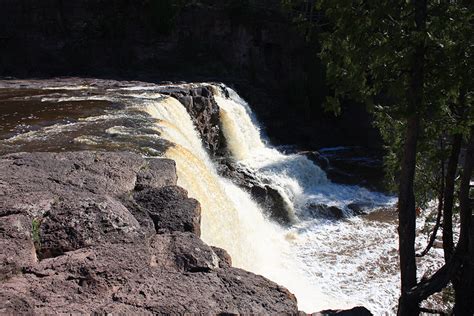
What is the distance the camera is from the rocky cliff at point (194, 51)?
67.6ft

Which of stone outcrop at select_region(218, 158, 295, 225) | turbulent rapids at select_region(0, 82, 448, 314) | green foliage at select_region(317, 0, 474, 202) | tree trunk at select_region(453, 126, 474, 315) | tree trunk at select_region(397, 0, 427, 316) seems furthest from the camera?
stone outcrop at select_region(218, 158, 295, 225)

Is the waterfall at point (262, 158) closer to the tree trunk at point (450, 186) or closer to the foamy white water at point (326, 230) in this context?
the foamy white water at point (326, 230)

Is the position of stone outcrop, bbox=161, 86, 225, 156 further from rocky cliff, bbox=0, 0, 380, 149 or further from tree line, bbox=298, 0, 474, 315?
tree line, bbox=298, 0, 474, 315

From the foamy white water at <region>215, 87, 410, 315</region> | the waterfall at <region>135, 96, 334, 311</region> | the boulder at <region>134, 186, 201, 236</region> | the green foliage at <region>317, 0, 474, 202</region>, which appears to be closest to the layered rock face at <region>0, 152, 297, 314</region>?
the boulder at <region>134, 186, 201, 236</region>

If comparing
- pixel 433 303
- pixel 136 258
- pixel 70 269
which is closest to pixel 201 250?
pixel 136 258

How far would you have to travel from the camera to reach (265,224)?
37.7 ft

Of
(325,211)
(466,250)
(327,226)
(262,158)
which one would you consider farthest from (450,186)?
(262,158)

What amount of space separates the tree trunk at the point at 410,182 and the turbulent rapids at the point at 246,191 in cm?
290

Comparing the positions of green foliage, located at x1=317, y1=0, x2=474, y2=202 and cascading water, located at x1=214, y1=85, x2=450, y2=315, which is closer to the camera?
green foliage, located at x1=317, y1=0, x2=474, y2=202

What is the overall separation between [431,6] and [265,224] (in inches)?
293

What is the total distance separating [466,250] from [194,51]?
1924 cm

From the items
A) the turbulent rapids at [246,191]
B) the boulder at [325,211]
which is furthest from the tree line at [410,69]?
the boulder at [325,211]

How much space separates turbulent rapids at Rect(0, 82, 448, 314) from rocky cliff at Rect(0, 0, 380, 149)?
468 centimetres

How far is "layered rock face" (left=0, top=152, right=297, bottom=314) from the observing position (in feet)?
10.1
